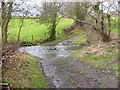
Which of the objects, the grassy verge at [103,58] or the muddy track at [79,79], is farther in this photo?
the grassy verge at [103,58]

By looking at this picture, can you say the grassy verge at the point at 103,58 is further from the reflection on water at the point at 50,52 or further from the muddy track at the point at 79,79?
the reflection on water at the point at 50,52

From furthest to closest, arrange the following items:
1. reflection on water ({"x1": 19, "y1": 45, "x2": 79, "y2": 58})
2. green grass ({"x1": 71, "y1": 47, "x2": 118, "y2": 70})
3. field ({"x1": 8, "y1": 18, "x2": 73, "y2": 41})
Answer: field ({"x1": 8, "y1": 18, "x2": 73, "y2": 41}) → reflection on water ({"x1": 19, "y1": 45, "x2": 79, "y2": 58}) → green grass ({"x1": 71, "y1": 47, "x2": 118, "y2": 70})

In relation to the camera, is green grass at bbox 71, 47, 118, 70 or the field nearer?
green grass at bbox 71, 47, 118, 70

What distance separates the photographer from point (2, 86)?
555 centimetres

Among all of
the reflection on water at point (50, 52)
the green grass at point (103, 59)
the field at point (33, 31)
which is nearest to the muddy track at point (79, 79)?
the green grass at point (103, 59)

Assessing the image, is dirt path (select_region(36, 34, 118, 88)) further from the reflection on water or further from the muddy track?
the reflection on water

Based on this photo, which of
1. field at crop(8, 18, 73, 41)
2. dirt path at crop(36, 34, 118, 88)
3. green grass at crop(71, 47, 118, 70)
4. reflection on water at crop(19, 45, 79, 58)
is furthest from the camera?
field at crop(8, 18, 73, 41)

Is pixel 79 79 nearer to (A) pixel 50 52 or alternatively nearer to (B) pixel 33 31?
(A) pixel 50 52

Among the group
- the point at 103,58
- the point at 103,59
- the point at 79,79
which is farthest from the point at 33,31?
the point at 79,79

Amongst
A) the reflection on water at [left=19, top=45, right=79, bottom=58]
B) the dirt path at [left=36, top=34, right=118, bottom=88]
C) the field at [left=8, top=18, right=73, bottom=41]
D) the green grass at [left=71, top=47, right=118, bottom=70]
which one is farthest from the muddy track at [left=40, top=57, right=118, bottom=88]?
the field at [left=8, top=18, right=73, bottom=41]

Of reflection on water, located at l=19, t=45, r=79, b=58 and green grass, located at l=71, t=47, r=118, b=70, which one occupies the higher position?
green grass, located at l=71, t=47, r=118, b=70

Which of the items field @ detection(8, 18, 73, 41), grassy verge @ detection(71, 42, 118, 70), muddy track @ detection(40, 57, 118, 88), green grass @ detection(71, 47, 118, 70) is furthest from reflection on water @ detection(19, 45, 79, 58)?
field @ detection(8, 18, 73, 41)

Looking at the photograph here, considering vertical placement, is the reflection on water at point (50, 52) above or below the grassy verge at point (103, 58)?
below

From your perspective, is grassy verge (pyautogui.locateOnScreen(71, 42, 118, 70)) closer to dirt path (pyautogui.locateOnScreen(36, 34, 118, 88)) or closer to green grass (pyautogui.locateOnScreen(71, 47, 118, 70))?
green grass (pyautogui.locateOnScreen(71, 47, 118, 70))
